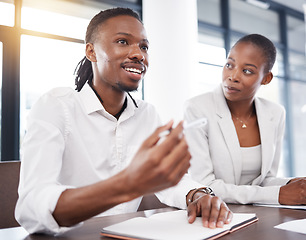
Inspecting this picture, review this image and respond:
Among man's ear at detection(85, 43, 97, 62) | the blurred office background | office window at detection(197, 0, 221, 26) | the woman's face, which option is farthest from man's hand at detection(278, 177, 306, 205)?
office window at detection(197, 0, 221, 26)

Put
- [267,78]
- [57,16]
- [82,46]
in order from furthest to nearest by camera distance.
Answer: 1. [82,46]
2. [57,16]
3. [267,78]

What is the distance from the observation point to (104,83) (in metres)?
1.34

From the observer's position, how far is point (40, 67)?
11.1 ft

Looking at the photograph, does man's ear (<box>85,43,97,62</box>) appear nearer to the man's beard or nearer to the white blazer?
the man's beard

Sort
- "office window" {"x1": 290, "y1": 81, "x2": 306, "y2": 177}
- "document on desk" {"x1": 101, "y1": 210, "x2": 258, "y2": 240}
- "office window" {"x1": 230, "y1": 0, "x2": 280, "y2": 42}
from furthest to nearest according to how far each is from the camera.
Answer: "office window" {"x1": 290, "y1": 81, "x2": 306, "y2": 177}
"office window" {"x1": 230, "y1": 0, "x2": 280, "y2": 42}
"document on desk" {"x1": 101, "y1": 210, "x2": 258, "y2": 240}

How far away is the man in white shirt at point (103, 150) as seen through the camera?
2.05 ft

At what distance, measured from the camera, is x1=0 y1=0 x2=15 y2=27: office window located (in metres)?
3.22

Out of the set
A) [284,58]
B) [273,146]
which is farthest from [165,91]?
[284,58]

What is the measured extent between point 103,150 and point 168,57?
2805 millimetres

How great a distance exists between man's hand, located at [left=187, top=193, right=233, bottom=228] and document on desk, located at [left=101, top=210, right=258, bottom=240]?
16mm

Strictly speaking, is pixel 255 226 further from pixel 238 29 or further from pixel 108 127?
pixel 238 29

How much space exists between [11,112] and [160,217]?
8.83 feet

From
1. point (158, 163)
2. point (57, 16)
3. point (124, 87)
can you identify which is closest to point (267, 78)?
point (124, 87)

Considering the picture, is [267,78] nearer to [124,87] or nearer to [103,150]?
[124,87]
